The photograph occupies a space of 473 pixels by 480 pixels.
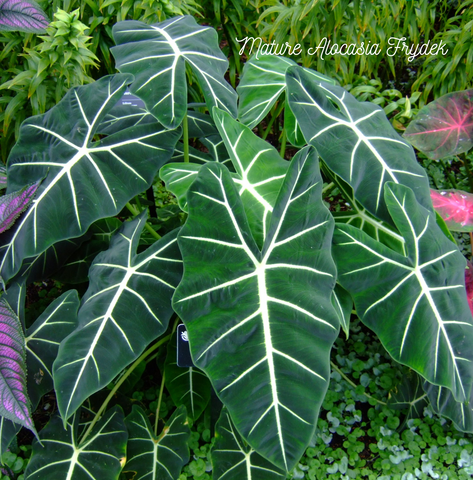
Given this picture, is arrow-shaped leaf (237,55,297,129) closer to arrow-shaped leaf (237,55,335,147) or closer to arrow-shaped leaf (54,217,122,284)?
arrow-shaped leaf (237,55,335,147)

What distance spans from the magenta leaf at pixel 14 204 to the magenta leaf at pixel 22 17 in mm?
630

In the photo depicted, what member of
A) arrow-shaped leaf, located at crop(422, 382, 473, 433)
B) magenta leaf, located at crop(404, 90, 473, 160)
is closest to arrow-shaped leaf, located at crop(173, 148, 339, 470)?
arrow-shaped leaf, located at crop(422, 382, 473, 433)

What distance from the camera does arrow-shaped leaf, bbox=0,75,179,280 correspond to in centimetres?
119

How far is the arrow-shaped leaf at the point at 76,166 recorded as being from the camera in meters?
1.19

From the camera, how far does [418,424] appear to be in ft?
5.22

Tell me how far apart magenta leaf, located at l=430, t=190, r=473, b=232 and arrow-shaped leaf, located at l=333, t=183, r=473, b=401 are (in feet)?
1.31

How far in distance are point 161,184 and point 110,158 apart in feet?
5.02

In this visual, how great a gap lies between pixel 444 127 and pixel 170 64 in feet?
4.34

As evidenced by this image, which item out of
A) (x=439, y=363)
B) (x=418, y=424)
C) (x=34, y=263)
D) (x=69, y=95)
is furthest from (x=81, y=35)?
(x=418, y=424)

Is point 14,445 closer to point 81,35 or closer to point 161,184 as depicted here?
point 81,35

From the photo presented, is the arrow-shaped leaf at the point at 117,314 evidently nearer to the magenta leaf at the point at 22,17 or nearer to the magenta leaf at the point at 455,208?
the magenta leaf at the point at 22,17

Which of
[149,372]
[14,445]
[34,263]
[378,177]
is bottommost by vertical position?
[149,372]

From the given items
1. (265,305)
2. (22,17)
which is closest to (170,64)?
(22,17)

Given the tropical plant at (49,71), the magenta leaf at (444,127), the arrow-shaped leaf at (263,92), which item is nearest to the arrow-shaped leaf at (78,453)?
the arrow-shaped leaf at (263,92)
